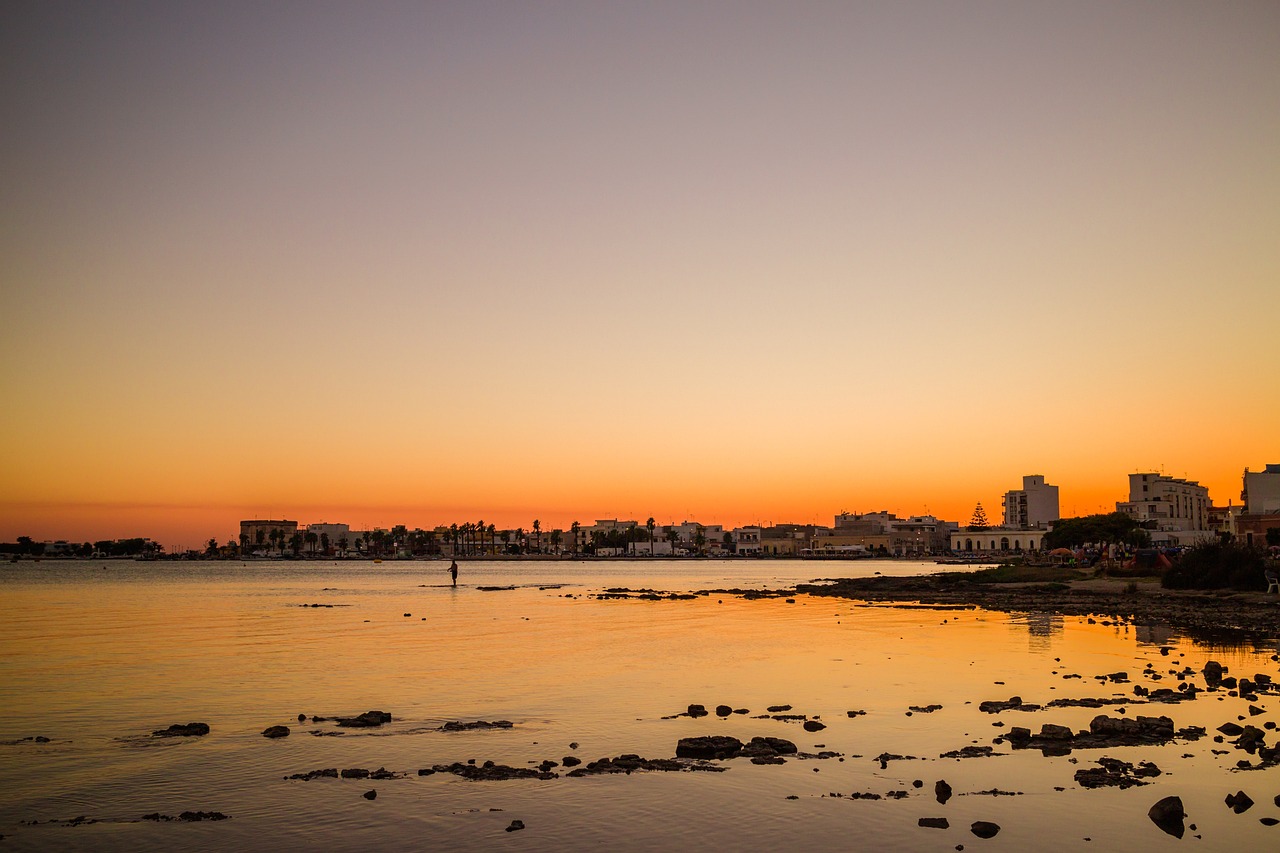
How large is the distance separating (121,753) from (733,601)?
66440mm

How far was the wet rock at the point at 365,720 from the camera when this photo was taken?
2553cm

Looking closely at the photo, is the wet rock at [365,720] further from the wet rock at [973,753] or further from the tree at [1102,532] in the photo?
the tree at [1102,532]

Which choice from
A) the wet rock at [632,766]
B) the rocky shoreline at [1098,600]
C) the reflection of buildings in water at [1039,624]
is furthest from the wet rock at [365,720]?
the rocky shoreline at [1098,600]

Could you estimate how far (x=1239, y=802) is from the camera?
54.4ft

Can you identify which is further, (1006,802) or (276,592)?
(276,592)

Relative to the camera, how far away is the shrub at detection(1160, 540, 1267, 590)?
63031 millimetres

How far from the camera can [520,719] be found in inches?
1045

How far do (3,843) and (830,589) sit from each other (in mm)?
91942

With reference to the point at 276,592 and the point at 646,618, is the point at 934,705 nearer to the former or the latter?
the point at 646,618

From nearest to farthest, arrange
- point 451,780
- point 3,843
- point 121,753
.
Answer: point 3,843
point 451,780
point 121,753

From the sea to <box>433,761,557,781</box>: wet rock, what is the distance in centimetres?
22

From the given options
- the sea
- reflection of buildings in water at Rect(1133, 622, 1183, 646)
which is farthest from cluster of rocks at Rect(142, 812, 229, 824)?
reflection of buildings in water at Rect(1133, 622, 1183, 646)

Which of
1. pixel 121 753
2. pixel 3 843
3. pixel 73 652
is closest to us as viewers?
pixel 3 843

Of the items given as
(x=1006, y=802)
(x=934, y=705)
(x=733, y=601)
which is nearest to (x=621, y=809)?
(x=1006, y=802)
